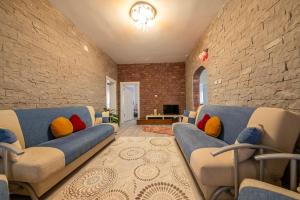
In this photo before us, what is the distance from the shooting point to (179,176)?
1959mm

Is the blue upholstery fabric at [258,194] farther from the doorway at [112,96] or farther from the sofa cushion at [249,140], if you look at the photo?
the doorway at [112,96]

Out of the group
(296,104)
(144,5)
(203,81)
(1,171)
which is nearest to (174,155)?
(296,104)

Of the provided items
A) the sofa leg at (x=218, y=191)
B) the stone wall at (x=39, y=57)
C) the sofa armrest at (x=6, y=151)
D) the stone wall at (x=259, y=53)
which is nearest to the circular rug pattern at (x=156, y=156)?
the sofa leg at (x=218, y=191)

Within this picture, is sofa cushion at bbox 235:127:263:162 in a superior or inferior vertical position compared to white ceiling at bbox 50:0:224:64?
inferior

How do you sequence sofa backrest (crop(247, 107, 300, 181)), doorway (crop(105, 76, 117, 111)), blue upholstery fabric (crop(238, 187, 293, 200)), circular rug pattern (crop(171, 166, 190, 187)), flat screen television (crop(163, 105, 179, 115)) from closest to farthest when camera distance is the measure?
blue upholstery fabric (crop(238, 187, 293, 200))
sofa backrest (crop(247, 107, 300, 181))
circular rug pattern (crop(171, 166, 190, 187))
doorway (crop(105, 76, 117, 111))
flat screen television (crop(163, 105, 179, 115))

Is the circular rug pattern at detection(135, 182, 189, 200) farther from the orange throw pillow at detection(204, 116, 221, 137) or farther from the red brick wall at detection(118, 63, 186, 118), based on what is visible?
the red brick wall at detection(118, 63, 186, 118)

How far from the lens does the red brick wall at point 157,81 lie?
274 inches

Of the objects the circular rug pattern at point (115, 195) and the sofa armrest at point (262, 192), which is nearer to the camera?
the sofa armrest at point (262, 192)

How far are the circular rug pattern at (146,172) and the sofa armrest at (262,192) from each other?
Answer: 120 cm

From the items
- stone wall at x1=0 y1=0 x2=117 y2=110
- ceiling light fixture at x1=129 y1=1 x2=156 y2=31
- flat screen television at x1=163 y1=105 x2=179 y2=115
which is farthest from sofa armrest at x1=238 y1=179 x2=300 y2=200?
flat screen television at x1=163 y1=105 x2=179 y2=115

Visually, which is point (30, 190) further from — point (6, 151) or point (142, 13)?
point (142, 13)

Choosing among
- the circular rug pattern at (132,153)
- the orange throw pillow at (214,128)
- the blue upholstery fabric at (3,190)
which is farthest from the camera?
the circular rug pattern at (132,153)

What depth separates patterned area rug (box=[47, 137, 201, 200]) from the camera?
1582mm

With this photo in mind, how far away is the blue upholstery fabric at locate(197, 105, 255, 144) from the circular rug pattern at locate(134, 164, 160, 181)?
1.14m
